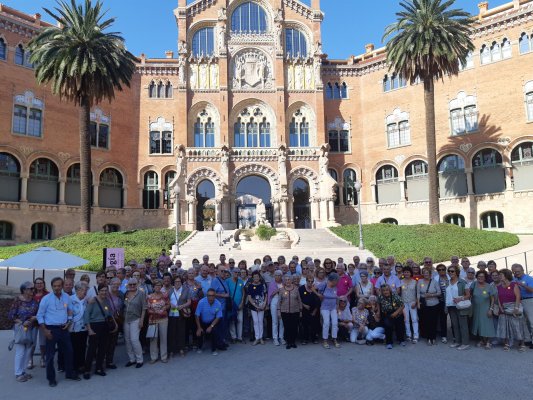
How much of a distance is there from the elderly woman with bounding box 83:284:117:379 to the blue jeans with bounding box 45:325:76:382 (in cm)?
29

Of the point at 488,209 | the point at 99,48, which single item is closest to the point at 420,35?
the point at 488,209

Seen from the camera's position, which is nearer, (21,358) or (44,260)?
(21,358)

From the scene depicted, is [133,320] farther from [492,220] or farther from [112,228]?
[492,220]

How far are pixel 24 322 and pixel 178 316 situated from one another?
2.87 m

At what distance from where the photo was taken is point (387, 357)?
8.12 metres

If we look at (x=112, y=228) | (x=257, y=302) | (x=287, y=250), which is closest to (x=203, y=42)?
(x=112, y=228)

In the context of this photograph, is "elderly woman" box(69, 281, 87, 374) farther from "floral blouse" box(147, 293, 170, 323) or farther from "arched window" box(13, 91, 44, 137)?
"arched window" box(13, 91, 44, 137)

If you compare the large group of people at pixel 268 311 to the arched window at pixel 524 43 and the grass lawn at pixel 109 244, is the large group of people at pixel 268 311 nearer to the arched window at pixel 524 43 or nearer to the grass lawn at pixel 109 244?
the grass lawn at pixel 109 244

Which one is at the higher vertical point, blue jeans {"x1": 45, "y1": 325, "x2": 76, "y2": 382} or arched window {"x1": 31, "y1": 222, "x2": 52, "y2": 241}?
arched window {"x1": 31, "y1": 222, "x2": 52, "y2": 241}

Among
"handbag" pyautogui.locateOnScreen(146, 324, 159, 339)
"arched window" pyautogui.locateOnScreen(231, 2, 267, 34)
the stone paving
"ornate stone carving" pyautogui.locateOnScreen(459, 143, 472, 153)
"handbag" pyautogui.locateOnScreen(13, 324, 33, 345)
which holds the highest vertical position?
"arched window" pyautogui.locateOnScreen(231, 2, 267, 34)

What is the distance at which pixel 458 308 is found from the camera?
880 cm

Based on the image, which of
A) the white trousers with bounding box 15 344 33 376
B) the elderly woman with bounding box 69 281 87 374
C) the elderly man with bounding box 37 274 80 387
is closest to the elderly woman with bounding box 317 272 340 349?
the elderly woman with bounding box 69 281 87 374

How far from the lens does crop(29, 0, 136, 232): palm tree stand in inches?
1029

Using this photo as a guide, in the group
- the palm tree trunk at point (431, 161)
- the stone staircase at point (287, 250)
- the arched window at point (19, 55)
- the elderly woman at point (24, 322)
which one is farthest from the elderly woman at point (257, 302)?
the arched window at point (19, 55)
